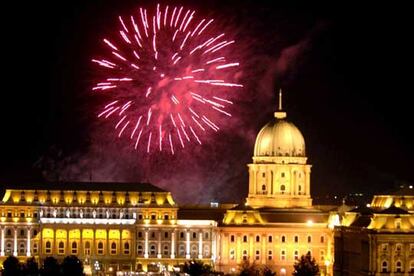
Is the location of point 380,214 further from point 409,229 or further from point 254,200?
point 254,200

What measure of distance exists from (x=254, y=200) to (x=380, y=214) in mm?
21630

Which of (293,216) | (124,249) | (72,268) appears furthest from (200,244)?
(72,268)

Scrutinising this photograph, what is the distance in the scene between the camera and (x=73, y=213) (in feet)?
559

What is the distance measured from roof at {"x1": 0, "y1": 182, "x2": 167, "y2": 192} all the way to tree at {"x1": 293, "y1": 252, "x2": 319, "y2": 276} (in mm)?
17472

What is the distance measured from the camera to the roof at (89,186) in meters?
170

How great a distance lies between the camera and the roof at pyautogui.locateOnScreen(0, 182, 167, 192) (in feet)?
559

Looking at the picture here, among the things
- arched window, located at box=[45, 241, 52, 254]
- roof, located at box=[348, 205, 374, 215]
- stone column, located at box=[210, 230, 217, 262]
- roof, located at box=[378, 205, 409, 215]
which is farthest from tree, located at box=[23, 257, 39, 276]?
roof, located at box=[348, 205, 374, 215]

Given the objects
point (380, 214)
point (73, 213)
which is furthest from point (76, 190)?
point (380, 214)

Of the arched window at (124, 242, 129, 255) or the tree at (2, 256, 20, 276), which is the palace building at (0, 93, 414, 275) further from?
the tree at (2, 256, 20, 276)

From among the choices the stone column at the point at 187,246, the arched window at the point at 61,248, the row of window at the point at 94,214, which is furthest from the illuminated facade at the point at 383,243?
the arched window at the point at 61,248

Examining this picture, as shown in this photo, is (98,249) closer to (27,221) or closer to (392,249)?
(27,221)

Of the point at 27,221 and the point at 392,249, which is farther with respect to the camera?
the point at 27,221

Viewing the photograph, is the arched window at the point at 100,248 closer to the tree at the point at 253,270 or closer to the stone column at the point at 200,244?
the stone column at the point at 200,244

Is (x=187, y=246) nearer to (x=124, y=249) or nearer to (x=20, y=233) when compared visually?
(x=124, y=249)
